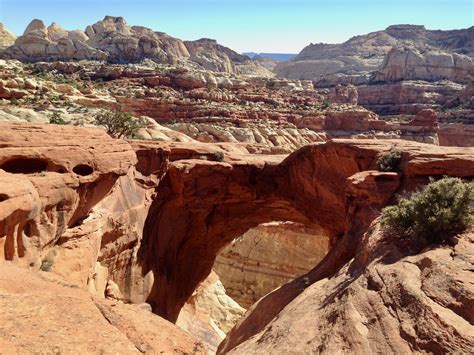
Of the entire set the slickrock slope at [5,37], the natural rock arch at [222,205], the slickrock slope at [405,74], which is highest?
the slickrock slope at [5,37]

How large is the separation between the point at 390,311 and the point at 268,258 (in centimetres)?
2285

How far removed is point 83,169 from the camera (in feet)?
50.1

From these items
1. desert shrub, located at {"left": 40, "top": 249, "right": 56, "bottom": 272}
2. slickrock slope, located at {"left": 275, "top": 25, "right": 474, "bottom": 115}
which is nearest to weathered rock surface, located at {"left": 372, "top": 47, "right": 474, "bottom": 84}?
slickrock slope, located at {"left": 275, "top": 25, "right": 474, "bottom": 115}

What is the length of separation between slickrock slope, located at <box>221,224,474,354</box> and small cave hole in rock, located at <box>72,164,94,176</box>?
881 cm

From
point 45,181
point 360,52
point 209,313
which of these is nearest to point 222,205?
point 209,313

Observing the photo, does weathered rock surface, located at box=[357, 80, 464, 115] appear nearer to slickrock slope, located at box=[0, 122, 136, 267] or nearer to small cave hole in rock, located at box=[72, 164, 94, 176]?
slickrock slope, located at box=[0, 122, 136, 267]

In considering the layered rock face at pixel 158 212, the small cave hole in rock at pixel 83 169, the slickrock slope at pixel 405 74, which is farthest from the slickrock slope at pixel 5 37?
the small cave hole in rock at pixel 83 169

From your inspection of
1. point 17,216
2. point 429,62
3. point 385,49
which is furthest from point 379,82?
point 17,216

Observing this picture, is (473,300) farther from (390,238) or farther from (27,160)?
(27,160)

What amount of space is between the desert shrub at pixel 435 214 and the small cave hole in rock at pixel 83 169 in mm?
10261

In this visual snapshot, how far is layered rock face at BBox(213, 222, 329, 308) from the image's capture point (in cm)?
2992

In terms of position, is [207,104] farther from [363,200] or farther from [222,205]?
[363,200]

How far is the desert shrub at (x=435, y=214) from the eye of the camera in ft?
32.4

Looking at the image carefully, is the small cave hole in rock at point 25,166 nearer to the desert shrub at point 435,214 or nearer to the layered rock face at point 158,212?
the layered rock face at point 158,212
